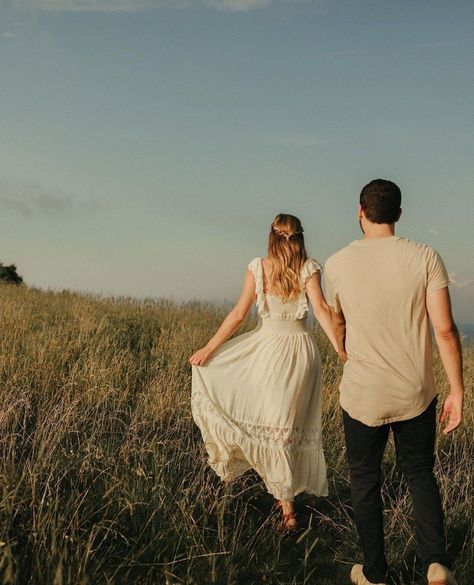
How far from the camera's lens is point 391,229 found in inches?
147

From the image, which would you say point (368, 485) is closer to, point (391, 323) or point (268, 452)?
point (391, 323)

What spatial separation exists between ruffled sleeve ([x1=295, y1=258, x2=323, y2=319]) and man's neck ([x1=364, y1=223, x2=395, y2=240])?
133cm

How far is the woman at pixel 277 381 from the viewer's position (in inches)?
199

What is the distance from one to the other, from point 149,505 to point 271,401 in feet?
4.10

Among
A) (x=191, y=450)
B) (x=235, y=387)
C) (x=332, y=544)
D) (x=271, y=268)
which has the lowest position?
(x=332, y=544)

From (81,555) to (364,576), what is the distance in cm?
166

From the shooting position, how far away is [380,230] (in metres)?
3.72

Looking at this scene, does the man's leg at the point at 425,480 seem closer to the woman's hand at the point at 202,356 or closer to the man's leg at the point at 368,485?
the man's leg at the point at 368,485

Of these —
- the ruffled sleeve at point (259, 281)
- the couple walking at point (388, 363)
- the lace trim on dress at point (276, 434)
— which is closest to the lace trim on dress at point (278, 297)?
the ruffled sleeve at point (259, 281)

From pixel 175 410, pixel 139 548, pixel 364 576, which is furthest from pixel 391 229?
pixel 175 410

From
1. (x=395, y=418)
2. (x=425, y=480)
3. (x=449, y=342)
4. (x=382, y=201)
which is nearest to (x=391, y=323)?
(x=449, y=342)

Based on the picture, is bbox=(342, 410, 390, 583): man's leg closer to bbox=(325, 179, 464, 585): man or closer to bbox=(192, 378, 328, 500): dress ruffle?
bbox=(325, 179, 464, 585): man

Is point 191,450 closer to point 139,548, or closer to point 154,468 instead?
point 154,468

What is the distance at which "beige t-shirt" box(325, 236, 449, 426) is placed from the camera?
3.56m
